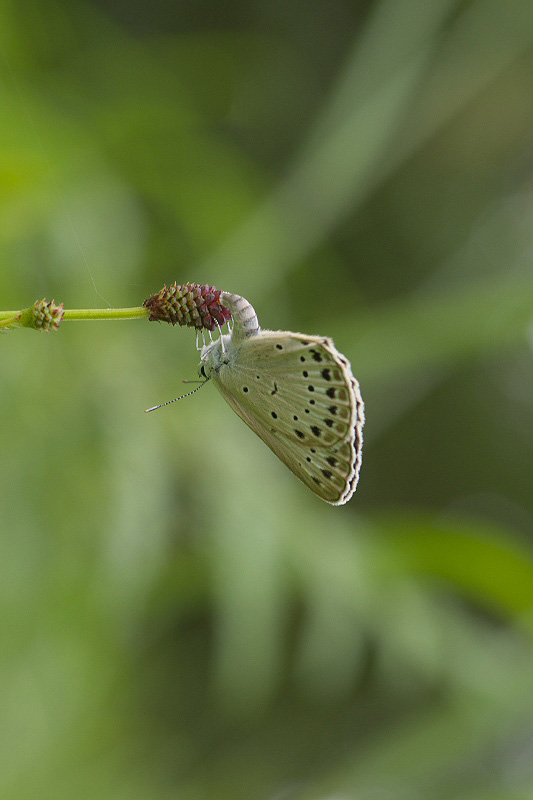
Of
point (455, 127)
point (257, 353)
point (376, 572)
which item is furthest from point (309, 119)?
point (257, 353)

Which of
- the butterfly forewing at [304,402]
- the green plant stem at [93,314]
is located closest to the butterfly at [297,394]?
the butterfly forewing at [304,402]

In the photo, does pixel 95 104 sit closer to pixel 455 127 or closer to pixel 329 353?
pixel 329 353

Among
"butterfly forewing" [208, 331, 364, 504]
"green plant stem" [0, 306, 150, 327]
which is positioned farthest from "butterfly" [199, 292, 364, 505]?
"green plant stem" [0, 306, 150, 327]

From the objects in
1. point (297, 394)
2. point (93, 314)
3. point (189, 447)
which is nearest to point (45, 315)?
point (93, 314)

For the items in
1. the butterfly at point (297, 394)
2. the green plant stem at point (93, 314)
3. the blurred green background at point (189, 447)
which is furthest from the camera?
the blurred green background at point (189, 447)

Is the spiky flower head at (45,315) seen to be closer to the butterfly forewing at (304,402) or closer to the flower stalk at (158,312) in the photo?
the flower stalk at (158,312)

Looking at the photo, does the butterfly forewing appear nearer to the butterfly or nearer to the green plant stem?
the butterfly

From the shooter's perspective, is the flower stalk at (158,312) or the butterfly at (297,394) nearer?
the flower stalk at (158,312)
